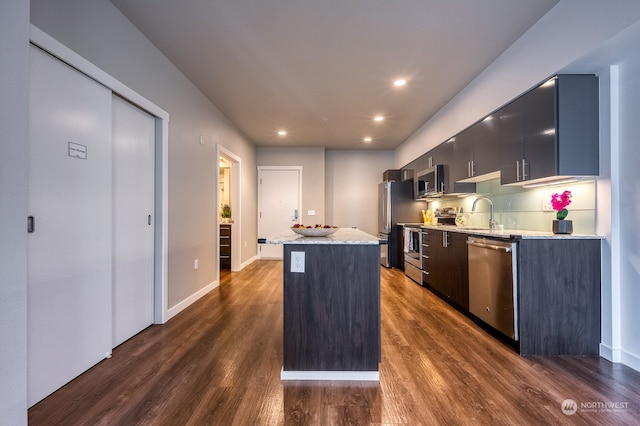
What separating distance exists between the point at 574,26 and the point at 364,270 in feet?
7.42

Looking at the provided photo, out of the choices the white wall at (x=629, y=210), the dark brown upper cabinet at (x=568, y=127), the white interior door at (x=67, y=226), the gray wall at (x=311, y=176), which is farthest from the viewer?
the gray wall at (x=311, y=176)

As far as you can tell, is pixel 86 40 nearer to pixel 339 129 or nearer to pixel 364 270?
pixel 364 270

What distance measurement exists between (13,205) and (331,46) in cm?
251

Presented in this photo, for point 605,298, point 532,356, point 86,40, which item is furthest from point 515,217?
point 86,40

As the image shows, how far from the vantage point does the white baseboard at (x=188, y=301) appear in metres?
3.00

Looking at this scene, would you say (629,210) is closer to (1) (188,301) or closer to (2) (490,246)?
(2) (490,246)

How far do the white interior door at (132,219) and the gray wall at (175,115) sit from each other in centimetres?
23

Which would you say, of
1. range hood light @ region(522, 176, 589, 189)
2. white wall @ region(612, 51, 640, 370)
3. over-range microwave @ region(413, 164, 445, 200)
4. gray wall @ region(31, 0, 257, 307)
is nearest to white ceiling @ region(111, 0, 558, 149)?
gray wall @ region(31, 0, 257, 307)

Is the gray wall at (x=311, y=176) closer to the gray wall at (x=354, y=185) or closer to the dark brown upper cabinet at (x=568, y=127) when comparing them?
the gray wall at (x=354, y=185)

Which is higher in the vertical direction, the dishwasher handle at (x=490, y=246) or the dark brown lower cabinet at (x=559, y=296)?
the dishwasher handle at (x=490, y=246)

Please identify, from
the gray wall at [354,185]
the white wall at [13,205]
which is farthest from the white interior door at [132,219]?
the gray wall at [354,185]

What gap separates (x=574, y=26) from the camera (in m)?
2.04

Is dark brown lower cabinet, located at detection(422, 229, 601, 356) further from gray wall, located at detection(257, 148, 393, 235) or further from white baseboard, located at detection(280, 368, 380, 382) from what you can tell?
gray wall, located at detection(257, 148, 393, 235)

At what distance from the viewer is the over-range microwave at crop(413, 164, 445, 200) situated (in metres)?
4.24
